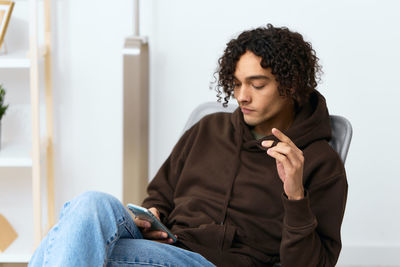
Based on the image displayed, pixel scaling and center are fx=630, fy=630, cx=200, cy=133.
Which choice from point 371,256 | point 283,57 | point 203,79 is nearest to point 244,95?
Answer: point 283,57

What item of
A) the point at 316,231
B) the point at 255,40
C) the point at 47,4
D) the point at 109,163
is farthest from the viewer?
the point at 109,163

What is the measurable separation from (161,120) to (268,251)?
1.04m

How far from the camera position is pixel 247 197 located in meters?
1.57

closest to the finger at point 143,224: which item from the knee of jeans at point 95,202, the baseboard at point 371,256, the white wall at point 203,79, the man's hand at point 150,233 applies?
the man's hand at point 150,233

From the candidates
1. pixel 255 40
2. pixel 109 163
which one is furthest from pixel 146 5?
pixel 255 40

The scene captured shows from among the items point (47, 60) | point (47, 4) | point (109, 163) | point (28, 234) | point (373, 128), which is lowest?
point (28, 234)

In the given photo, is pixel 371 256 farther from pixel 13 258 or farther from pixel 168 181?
pixel 13 258

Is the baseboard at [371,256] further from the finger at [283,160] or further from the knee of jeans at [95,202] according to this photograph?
the knee of jeans at [95,202]

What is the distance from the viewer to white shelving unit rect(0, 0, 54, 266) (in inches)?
85.8

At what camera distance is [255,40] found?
1560 millimetres

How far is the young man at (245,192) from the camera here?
1.33m

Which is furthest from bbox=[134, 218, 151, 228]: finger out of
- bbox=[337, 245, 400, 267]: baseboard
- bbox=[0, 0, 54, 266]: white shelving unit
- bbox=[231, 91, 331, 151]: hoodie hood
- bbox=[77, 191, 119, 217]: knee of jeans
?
bbox=[337, 245, 400, 267]: baseboard

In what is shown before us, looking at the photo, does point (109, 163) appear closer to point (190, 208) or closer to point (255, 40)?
point (190, 208)

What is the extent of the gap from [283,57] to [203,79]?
0.92 m
